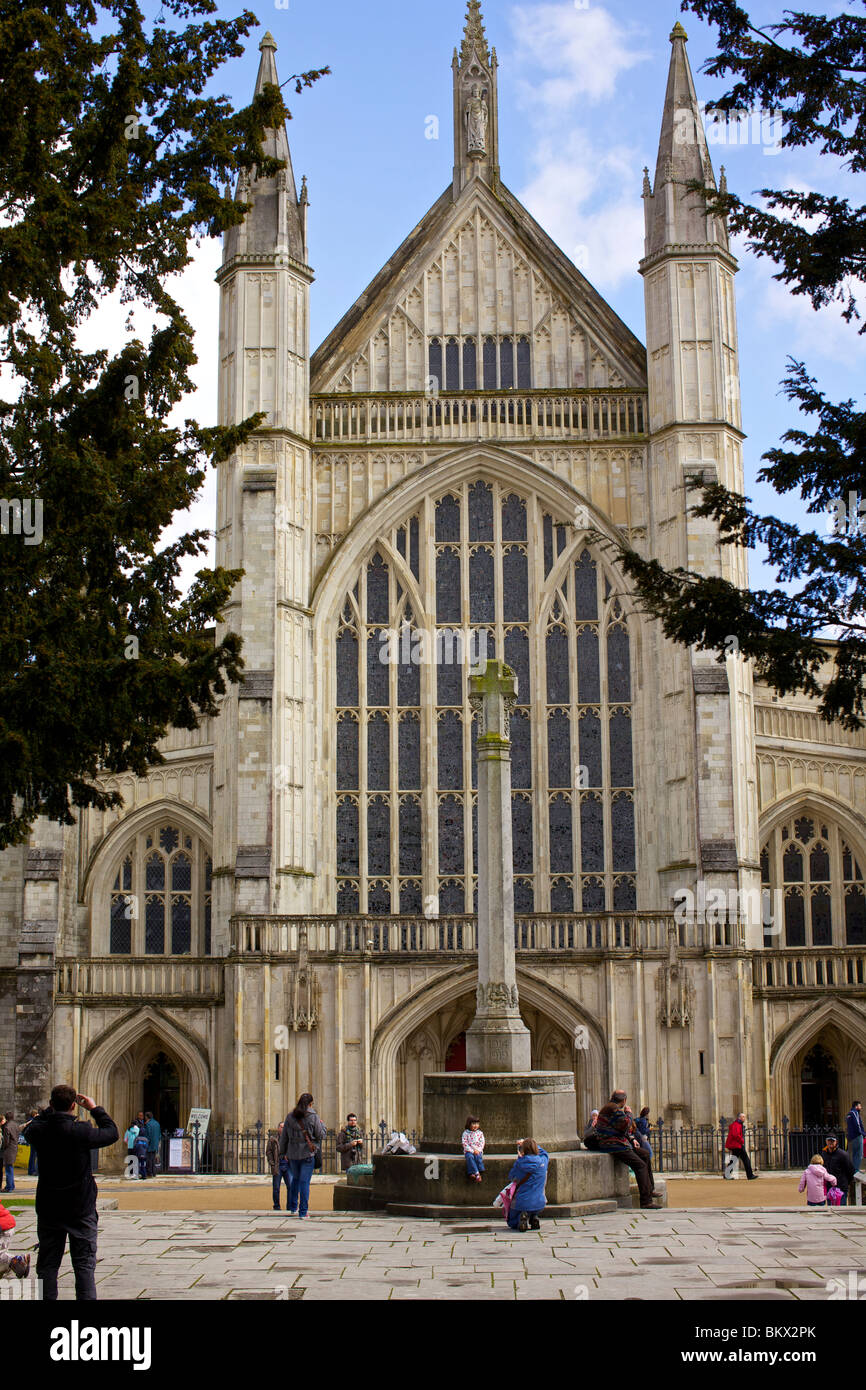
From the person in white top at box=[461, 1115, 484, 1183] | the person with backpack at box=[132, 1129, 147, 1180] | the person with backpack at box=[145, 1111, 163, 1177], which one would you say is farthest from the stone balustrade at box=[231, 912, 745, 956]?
the person in white top at box=[461, 1115, 484, 1183]

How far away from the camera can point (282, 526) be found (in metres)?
29.9

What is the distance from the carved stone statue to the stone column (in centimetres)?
2040

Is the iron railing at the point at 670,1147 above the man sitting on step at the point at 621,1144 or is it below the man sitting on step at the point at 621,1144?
below

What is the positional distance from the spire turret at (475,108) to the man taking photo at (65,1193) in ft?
90.7

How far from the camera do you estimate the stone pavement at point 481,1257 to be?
32.1 feet

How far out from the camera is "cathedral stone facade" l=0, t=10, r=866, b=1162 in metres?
26.9

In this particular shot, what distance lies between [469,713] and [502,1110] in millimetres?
16250

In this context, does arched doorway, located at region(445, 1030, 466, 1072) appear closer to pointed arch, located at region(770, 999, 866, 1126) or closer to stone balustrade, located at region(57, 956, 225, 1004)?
stone balustrade, located at region(57, 956, 225, 1004)

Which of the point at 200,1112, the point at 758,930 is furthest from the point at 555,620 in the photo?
the point at 200,1112

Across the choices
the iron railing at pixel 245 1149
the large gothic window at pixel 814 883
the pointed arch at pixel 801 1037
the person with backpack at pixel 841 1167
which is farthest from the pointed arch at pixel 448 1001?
the person with backpack at pixel 841 1167

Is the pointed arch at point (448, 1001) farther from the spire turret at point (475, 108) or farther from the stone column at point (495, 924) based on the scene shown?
the spire turret at point (475, 108)
